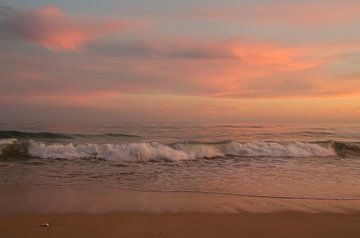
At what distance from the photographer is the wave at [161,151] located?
1677 centimetres

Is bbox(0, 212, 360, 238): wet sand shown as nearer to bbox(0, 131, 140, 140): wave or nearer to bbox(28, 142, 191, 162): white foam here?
bbox(28, 142, 191, 162): white foam

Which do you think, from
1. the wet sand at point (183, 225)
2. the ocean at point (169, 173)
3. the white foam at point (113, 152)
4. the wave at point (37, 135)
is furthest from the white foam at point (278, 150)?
the wet sand at point (183, 225)

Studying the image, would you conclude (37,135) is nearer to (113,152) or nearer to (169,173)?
(113,152)

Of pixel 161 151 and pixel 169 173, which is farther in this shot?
pixel 161 151

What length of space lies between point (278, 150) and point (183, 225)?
45.4ft

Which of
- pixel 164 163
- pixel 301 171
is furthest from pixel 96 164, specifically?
pixel 301 171

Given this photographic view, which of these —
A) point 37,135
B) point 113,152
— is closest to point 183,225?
point 113,152

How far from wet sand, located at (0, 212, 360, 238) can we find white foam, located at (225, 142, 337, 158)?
37.8 ft

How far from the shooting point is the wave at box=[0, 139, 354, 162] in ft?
55.0

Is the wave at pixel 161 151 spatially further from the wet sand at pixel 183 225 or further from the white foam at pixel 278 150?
the wet sand at pixel 183 225

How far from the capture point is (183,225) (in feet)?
19.9

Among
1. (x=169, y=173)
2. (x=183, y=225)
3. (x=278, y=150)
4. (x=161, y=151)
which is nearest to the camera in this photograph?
(x=183, y=225)

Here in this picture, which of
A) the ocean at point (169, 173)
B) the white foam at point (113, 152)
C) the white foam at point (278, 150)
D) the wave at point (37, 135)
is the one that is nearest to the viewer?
the ocean at point (169, 173)

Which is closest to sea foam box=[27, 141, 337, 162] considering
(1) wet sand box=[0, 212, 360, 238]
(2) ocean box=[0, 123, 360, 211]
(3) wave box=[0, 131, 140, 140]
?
(2) ocean box=[0, 123, 360, 211]
